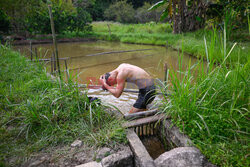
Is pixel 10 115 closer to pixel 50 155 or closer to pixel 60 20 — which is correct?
pixel 50 155

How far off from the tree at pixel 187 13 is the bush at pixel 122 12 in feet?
48.4

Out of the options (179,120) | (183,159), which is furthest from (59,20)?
(183,159)

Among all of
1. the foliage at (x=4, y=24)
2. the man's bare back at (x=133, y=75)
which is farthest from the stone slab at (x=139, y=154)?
the foliage at (x=4, y=24)

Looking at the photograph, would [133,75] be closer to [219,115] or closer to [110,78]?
[110,78]

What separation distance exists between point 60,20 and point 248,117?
14.9 meters

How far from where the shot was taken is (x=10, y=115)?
1874 millimetres

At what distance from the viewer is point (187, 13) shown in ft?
31.6

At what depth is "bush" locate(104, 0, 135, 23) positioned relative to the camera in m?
23.4

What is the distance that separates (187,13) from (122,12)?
51.5ft

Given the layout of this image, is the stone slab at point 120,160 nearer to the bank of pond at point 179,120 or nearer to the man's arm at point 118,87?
the bank of pond at point 179,120

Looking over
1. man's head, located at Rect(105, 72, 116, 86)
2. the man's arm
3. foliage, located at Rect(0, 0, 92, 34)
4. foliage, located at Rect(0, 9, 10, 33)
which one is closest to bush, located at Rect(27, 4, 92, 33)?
foliage, located at Rect(0, 0, 92, 34)

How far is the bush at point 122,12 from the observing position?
23406 mm

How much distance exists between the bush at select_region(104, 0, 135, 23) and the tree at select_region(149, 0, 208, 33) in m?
14.8

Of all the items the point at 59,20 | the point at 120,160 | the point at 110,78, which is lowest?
the point at 120,160
